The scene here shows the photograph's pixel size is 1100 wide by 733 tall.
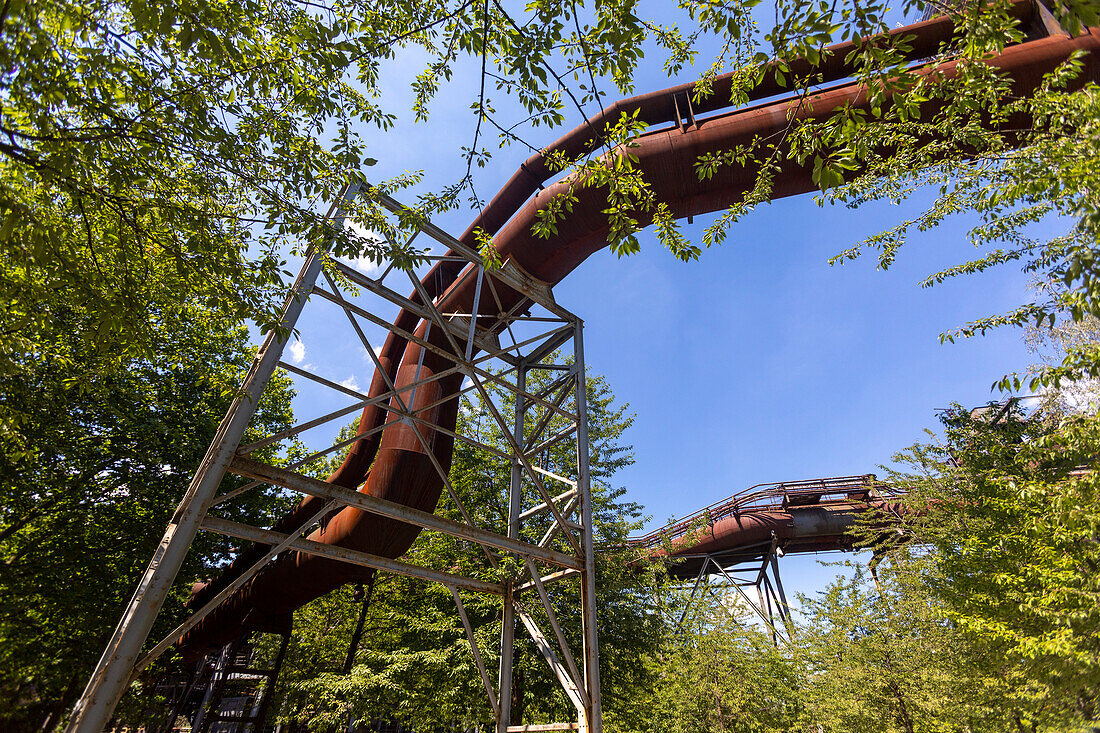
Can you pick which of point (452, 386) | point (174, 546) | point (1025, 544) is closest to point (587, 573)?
point (452, 386)

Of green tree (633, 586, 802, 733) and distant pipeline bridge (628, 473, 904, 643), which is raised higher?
distant pipeline bridge (628, 473, 904, 643)

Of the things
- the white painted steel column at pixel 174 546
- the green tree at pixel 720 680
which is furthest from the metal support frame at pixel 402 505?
the green tree at pixel 720 680

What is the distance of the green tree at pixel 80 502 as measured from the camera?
858cm

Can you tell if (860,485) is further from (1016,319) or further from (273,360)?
(273,360)

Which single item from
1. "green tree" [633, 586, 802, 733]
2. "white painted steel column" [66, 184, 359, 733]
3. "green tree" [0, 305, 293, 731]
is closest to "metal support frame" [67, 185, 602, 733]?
"white painted steel column" [66, 184, 359, 733]

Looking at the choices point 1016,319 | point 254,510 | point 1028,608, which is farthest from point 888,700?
point 254,510

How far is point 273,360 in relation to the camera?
14.9 feet

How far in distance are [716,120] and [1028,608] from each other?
28.2 ft

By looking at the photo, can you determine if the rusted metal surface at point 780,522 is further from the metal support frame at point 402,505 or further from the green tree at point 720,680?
the metal support frame at point 402,505

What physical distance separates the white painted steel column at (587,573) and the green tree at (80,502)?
5.84m

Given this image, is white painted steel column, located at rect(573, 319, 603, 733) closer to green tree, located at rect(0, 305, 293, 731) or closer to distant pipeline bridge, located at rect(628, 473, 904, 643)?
green tree, located at rect(0, 305, 293, 731)

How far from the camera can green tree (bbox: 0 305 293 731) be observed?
28.1ft

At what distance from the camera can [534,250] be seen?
7078mm

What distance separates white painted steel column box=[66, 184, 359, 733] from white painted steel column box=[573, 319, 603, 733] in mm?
3865
